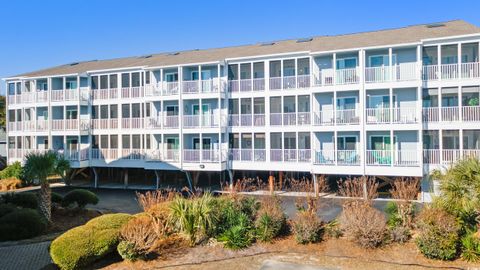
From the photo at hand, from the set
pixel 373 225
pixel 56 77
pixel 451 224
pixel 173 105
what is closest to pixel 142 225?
pixel 373 225

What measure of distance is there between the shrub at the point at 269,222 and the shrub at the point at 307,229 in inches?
24.5

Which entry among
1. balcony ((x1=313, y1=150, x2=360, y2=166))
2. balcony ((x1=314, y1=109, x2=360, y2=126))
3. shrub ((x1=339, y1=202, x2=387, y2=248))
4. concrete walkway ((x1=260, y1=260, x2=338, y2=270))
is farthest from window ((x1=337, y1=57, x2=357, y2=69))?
concrete walkway ((x1=260, y1=260, x2=338, y2=270))

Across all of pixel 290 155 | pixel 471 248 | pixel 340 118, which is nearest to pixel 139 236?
pixel 471 248

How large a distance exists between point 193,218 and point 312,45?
18904 mm

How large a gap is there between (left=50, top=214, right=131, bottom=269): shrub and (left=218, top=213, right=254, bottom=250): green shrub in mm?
3884

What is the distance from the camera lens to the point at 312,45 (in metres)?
29.1

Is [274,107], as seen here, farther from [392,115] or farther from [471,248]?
[471,248]

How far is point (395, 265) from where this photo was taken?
12.4 m

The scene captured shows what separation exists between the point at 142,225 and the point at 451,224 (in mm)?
10417

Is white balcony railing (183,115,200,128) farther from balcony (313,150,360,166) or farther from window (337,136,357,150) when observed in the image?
window (337,136,357,150)

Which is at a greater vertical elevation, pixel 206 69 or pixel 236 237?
pixel 206 69

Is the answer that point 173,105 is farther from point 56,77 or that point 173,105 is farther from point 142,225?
point 142,225

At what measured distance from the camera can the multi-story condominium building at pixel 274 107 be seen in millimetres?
23641

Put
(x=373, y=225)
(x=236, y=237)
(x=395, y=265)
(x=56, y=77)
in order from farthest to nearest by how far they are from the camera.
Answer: (x=56, y=77)
(x=236, y=237)
(x=373, y=225)
(x=395, y=265)
